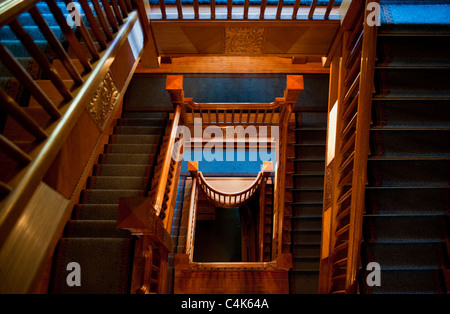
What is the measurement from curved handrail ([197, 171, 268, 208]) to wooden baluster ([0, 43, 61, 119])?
480cm

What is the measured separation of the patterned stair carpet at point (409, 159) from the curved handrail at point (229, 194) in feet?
13.5

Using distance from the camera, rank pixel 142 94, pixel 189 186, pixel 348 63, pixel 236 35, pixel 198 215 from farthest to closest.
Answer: pixel 198 215 → pixel 189 186 → pixel 142 94 → pixel 236 35 → pixel 348 63

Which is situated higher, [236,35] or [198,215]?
[236,35]

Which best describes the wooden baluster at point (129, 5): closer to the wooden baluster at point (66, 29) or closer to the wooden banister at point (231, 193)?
the wooden baluster at point (66, 29)

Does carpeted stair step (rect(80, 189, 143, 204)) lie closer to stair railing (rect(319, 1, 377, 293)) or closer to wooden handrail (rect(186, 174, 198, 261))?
wooden handrail (rect(186, 174, 198, 261))

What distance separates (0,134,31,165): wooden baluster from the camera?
3.36ft

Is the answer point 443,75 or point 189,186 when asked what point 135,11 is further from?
point 189,186

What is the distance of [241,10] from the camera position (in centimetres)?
306

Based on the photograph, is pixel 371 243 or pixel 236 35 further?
pixel 236 35

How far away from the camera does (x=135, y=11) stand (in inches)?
98.4

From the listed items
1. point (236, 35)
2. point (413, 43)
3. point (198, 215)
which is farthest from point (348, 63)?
point (198, 215)
